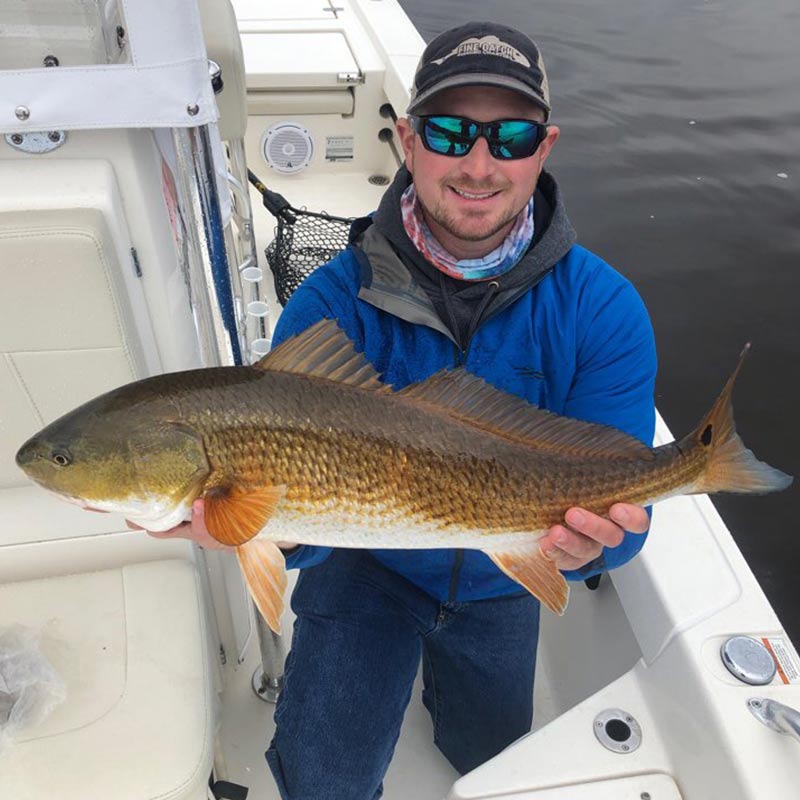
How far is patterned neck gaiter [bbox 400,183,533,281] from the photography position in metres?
2.20

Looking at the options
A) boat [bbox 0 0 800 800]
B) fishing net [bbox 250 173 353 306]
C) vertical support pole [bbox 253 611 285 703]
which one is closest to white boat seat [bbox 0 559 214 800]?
boat [bbox 0 0 800 800]

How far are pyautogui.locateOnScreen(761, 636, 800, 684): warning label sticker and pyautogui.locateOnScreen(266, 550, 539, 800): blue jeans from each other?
806mm

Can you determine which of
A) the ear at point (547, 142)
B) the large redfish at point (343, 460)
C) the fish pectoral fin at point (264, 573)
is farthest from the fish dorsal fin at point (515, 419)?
the ear at point (547, 142)

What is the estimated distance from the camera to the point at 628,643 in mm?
2543

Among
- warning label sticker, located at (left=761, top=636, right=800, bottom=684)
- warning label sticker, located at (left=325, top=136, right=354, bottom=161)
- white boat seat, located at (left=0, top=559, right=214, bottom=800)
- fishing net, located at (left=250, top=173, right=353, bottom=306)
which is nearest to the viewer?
white boat seat, located at (left=0, top=559, right=214, bottom=800)

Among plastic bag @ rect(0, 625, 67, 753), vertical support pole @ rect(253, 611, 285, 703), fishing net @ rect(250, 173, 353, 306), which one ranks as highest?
plastic bag @ rect(0, 625, 67, 753)

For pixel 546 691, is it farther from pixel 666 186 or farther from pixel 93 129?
pixel 666 186

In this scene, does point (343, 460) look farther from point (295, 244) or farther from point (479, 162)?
point (295, 244)

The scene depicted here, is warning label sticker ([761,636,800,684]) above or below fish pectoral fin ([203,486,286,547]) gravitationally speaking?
below

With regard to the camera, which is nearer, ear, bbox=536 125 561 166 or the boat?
the boat

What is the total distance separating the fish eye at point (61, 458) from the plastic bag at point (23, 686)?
31.0 inches

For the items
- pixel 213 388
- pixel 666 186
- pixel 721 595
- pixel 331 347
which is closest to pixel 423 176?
pixel 331 347

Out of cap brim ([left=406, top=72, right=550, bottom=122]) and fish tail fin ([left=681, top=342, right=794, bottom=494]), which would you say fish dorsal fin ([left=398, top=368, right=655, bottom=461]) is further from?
cap brim ([left=406, top=72, right=550, bottom=122])

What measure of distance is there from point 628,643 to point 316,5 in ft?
19.8
